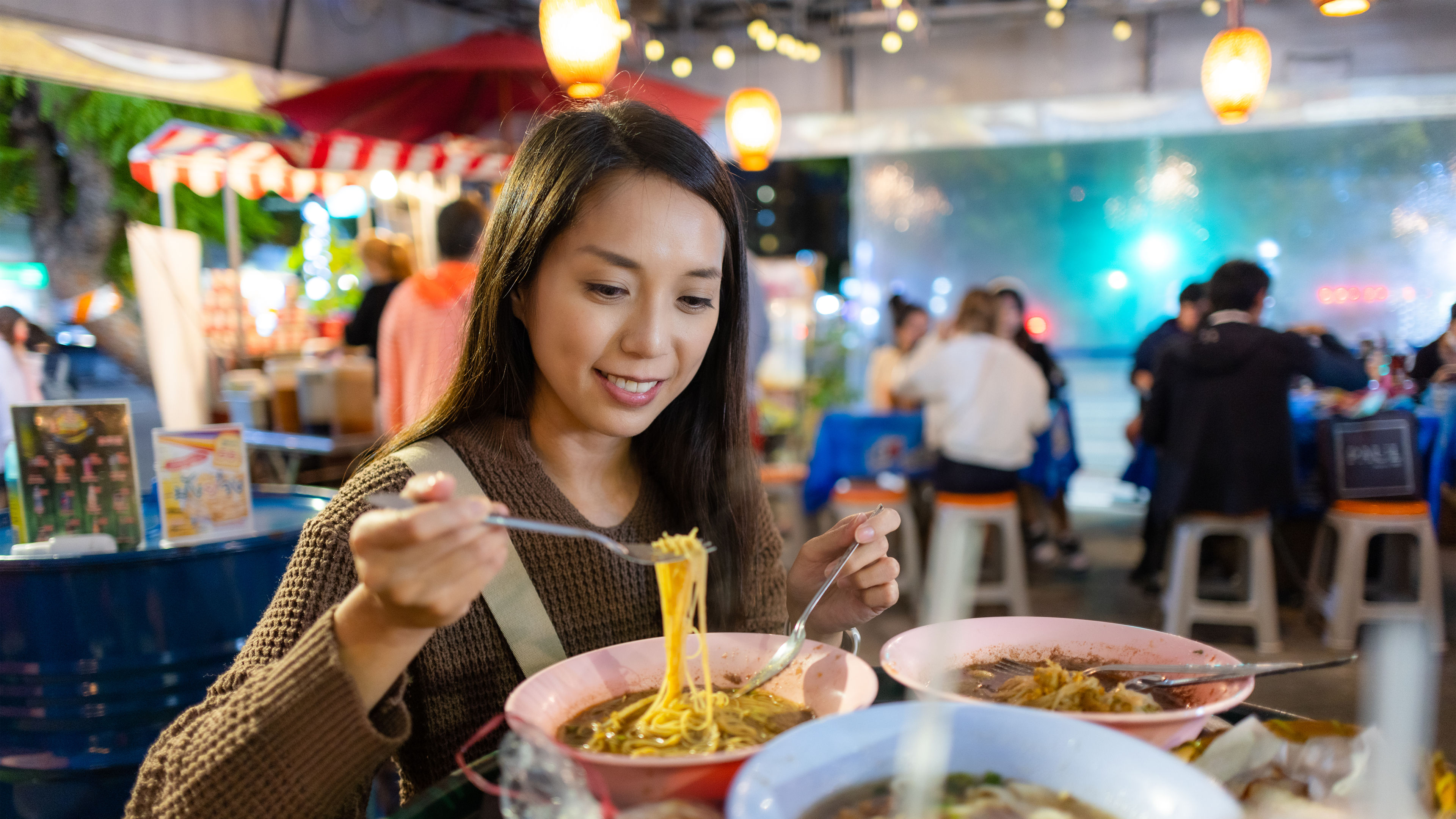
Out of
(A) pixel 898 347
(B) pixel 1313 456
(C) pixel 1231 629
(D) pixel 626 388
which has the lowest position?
(C) pixel 1231 629

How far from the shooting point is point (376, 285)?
578 cm

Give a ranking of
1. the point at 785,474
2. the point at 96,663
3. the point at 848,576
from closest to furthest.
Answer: the point at 848,576 → the point at 96,663 → the point at 785,474

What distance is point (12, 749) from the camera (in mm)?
2090

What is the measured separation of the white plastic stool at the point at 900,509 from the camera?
559cm

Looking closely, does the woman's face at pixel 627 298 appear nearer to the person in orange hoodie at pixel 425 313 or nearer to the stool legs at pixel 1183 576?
the person in orange hoodie at pixel 425 313

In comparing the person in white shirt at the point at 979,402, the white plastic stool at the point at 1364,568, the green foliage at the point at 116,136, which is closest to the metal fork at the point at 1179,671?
the person in white shirt at the point at 979,402

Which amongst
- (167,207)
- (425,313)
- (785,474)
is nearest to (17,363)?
(425,313)

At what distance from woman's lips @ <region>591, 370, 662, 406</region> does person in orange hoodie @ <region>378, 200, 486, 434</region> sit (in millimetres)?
3017

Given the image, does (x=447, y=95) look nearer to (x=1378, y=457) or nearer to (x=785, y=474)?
A: (x=785, y=474)

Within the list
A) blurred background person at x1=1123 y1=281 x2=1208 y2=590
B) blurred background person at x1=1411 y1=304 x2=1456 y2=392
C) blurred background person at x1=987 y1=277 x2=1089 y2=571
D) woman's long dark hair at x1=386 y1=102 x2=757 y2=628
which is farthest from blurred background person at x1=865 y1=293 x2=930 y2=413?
woman's long dark hair at x1=386 y1=102 x2=757 y2=628

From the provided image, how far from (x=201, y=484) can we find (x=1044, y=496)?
601 cm

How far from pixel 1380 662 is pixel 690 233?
102 cm

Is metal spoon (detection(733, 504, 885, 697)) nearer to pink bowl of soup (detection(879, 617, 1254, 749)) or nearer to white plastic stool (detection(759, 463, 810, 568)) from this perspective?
pink bowl of soup (detection(879, 617, 1254, 749))

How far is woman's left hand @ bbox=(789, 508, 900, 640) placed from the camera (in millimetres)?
1426
